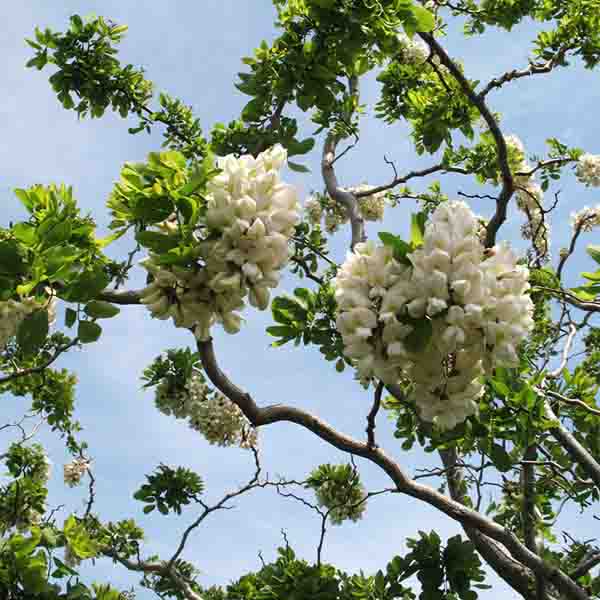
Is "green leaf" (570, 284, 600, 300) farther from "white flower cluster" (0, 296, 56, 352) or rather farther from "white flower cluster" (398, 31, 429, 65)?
"white flower cluster" (398, 31, 429, 65)

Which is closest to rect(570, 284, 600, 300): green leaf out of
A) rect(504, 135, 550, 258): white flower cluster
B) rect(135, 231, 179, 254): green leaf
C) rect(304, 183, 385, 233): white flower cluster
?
rect(135, 231, 179, 254): green leaf

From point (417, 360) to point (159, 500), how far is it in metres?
4.76

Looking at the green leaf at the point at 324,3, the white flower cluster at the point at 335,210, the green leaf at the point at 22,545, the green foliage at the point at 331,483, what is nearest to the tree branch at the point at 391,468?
the green leaf at the point at 22,545

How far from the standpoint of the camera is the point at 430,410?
2029 millimetres

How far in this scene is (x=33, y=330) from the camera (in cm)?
209

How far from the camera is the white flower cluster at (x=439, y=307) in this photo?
5.86 feet

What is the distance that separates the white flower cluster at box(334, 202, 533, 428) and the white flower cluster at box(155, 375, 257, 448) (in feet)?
12.4

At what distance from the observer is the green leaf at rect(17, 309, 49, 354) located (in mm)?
2068

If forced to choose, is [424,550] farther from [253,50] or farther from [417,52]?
[417,52]

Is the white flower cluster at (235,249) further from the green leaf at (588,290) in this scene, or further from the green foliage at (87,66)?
the green foliage at (87,66)

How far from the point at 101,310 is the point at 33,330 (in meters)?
Result: 0.21

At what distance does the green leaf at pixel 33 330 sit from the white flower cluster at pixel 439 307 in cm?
89

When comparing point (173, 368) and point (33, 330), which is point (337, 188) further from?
point (33, 330)

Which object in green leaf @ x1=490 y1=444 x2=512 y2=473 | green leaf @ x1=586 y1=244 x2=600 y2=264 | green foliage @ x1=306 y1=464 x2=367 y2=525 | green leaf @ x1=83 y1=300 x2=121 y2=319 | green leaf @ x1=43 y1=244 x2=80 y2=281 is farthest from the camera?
green foliage @ x1=306 y1=464 x2=367 y2=525
